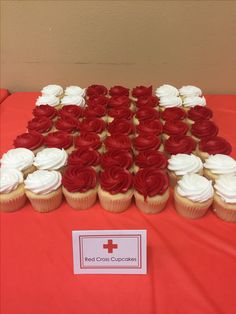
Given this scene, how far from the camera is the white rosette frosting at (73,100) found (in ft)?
7.42

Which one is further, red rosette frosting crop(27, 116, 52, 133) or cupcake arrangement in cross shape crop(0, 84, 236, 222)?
red rosette frosting crop(27, 116, 52, 133)

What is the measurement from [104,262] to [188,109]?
4.01ft

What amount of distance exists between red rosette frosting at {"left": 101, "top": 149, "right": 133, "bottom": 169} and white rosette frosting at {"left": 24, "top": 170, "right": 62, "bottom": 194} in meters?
0.21

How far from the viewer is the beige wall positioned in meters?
2.39

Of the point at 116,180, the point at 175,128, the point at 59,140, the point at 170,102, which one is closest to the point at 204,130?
the point at 175,128

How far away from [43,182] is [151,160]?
470 mm

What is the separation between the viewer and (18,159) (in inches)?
67.1

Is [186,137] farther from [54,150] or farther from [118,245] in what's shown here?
[118,245]

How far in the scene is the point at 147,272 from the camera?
134 centimetres

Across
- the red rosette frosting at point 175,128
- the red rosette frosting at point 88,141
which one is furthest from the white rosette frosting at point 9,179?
the red rosette frosting at point 175,128

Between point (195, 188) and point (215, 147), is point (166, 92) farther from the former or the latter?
point (195, 188)

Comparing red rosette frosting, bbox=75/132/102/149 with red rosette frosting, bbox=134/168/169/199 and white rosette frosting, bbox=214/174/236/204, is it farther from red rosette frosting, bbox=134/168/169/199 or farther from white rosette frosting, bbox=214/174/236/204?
white rosette frosting, bbox=214/174/236/204

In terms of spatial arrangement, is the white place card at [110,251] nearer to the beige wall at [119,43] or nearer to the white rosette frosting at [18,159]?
the white rosette frosting at [18,159]

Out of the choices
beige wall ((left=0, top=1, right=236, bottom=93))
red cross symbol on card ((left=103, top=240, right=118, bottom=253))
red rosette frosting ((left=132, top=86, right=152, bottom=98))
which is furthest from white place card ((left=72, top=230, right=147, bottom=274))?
beige wall ((left=0, top=1, right=236, bottom=93))
